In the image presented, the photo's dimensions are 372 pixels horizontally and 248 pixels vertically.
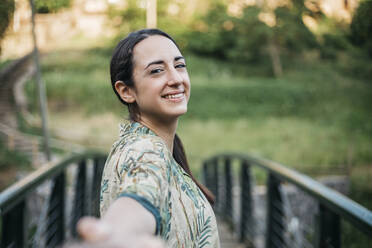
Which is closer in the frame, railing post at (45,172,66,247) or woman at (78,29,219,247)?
woman at (78,29,219,247)

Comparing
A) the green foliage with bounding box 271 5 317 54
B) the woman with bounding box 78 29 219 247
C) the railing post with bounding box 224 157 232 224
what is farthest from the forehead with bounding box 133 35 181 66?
the green foliage with bounding box 271 5 317 54

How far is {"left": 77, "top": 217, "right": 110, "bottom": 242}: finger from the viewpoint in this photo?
0.49 metres

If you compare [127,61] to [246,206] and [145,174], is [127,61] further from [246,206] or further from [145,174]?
[246,206]

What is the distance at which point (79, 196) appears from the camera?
371 centimetres

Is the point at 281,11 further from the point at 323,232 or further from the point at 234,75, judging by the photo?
the point at 323,232

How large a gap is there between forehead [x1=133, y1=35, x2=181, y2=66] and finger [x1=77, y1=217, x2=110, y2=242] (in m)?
0.69

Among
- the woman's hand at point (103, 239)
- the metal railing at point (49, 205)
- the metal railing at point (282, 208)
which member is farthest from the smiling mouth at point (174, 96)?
the metal railing at point (49, 205)

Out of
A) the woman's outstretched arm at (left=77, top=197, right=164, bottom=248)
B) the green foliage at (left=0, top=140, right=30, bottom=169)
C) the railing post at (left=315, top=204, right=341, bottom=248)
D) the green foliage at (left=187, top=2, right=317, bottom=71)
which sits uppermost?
the green foliage at (left=187, top=2, right=317, bottom=71)

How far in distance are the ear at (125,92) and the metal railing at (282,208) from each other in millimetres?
895

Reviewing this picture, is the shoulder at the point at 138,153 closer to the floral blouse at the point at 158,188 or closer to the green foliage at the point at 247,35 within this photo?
the floral blouse at the point at 158,188

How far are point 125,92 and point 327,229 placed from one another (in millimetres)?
1122

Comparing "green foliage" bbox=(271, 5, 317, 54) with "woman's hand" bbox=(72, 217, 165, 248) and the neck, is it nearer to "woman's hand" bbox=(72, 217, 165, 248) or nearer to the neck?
the neck

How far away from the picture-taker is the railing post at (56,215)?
8.72 ft

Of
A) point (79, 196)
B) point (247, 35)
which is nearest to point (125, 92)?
point (79, 196)
